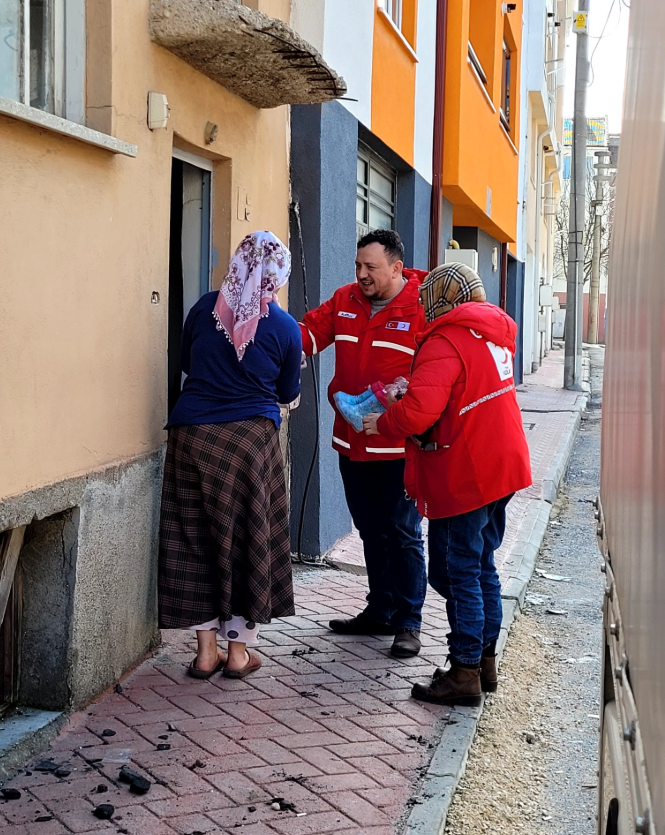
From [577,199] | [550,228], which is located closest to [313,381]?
[577,199]

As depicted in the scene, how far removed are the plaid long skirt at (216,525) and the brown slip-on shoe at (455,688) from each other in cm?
79

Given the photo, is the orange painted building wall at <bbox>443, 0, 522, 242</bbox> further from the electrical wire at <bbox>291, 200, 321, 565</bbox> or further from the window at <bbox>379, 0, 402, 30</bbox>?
the electrical wire at <bbox>291, 200, 321, 565</bbox>

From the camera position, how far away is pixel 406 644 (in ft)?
17.3

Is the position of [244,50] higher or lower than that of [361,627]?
higher

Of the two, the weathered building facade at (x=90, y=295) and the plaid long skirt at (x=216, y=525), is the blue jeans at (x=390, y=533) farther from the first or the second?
the weathered building facade at (x=90, y=295)

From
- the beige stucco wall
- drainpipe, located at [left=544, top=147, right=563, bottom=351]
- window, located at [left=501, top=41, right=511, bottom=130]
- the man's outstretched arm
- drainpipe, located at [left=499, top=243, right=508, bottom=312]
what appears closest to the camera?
the beige stucco wall

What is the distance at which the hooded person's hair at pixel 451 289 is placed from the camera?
14.5ft

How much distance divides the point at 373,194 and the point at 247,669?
17.6 ft

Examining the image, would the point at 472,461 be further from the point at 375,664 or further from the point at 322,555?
the point at 322,555

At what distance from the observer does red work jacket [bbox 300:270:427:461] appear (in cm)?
519

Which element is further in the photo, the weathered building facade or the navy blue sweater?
the navy blue sweater

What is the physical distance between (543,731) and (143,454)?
7.38 ft

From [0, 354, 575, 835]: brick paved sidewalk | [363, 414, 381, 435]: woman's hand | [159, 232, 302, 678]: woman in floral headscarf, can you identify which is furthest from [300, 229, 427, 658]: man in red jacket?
[159, 232, 302, 678]: woman in floral headscarf

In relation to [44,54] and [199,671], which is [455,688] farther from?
[44,54]
